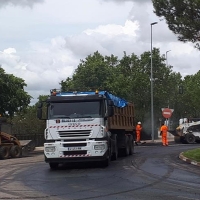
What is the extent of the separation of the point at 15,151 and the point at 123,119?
280 inches

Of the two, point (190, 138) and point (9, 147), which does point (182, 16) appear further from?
point (190, 138)

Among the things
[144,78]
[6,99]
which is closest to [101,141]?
[6,99]

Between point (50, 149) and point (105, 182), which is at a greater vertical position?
point (50, 149)

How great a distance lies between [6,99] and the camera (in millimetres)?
35500

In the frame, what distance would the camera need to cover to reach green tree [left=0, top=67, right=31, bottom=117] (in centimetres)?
3547

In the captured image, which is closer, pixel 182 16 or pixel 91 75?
pixel 182 16

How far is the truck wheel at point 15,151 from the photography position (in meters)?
28.4

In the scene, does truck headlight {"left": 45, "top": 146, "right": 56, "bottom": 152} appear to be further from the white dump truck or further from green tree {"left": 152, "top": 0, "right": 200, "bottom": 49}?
green tree {"left": 152, "top": 0, "right": 200, "bottom": 49}

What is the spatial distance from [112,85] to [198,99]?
1463 centimetres

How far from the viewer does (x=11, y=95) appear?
36094mm

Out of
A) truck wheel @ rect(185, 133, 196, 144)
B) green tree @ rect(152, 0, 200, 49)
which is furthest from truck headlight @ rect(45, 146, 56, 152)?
truck wheel @ rect(185, 133, 196, 144)

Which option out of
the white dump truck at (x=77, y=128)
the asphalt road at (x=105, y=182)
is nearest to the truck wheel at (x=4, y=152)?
the asphalt road at (x=105, y=182)

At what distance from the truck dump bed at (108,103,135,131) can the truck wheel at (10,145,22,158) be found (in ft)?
21.7

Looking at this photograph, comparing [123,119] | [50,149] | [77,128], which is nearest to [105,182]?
[77,128]
